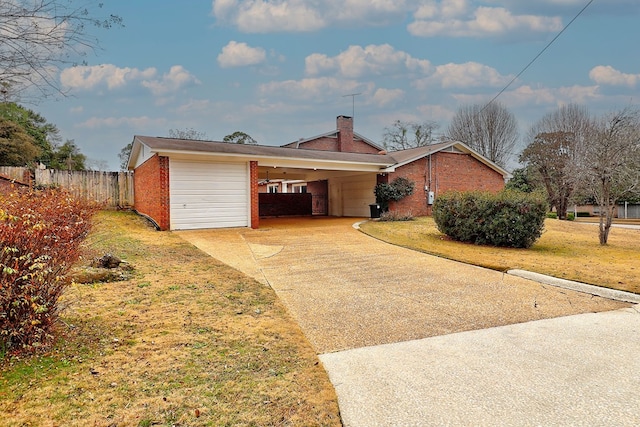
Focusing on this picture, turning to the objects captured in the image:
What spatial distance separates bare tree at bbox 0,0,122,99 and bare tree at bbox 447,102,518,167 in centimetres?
3553

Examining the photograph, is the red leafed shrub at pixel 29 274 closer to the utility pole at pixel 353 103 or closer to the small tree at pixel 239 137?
the utility pole at pixel 353 103

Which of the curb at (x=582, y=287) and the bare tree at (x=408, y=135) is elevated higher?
the bare tree at (x=408, y=135)

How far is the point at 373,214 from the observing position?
61.7ft

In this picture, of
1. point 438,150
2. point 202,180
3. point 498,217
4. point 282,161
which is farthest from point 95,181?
point 498,217

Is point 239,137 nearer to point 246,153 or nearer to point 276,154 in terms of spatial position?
point 276,154

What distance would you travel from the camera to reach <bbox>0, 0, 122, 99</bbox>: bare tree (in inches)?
147

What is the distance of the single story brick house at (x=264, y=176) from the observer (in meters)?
12.9

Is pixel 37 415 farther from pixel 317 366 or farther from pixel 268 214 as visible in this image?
pixel 268 214

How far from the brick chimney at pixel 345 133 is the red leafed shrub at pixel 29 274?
28.8 meters

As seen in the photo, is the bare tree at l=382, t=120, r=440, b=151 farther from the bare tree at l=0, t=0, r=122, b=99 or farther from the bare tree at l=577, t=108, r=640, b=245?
the bare tree at l=0, t=0, r=122, b=99

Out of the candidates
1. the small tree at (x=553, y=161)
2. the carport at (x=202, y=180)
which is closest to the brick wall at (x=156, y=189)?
the carport at (x=202, y=180)

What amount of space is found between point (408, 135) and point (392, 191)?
78.5 feet

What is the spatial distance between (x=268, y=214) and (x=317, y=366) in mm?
20653

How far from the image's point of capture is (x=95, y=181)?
59.3 feet
